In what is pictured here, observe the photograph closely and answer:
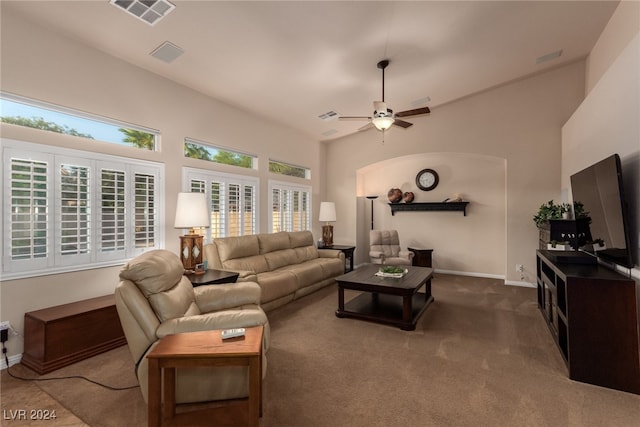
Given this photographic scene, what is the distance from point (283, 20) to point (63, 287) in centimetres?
351

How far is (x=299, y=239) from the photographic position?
5680 mm

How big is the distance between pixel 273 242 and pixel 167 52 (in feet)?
9.92

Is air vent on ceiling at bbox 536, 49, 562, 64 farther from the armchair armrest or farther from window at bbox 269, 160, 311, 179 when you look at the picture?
the armchair armrest

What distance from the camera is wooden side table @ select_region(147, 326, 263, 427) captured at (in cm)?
164

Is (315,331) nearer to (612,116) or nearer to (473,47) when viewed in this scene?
(612,116)

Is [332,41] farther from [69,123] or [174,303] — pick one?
[174,303]

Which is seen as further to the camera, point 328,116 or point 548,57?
point 328,116

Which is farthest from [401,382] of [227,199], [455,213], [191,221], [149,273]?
[455,213]

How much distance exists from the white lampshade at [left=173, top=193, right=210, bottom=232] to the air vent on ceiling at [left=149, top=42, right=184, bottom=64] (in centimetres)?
157

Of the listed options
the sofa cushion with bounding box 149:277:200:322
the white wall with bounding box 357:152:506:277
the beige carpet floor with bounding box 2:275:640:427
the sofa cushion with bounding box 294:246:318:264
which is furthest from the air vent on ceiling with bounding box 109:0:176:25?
the white wall with bounding box 357:152:506:277

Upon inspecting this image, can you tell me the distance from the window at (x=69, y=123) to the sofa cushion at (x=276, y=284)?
226 cm

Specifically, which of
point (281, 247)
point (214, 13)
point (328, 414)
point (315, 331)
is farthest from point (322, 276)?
point (214, 13)

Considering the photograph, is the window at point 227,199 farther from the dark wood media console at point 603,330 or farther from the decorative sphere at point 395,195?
the dark wood media console at point 603,330

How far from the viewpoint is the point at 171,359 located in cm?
164
